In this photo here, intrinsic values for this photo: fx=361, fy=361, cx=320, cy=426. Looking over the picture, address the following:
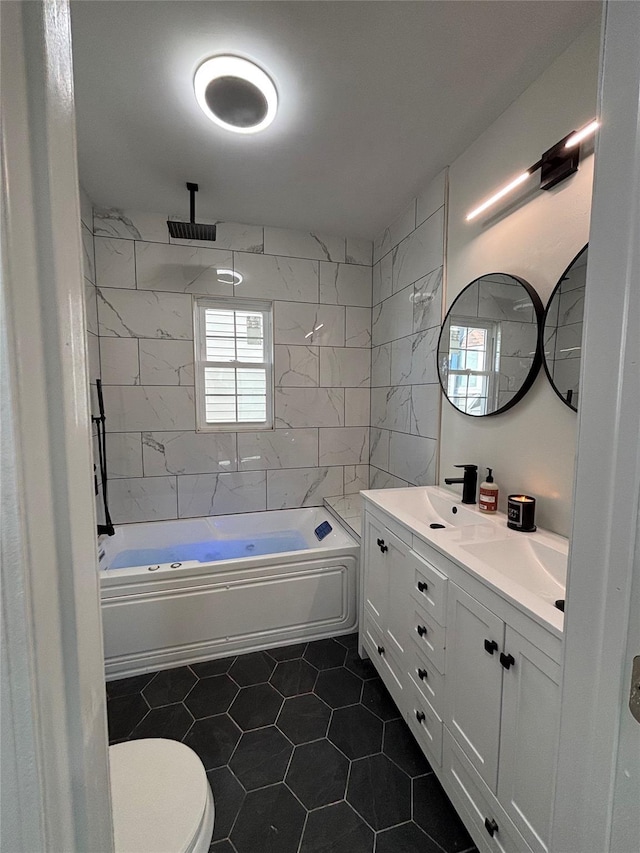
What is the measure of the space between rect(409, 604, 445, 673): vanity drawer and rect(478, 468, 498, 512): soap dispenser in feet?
1.90

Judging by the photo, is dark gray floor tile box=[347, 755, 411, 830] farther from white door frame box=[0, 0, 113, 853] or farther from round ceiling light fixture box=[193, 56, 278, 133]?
round ceiling light fixture box=[193, 56, 278, 133]

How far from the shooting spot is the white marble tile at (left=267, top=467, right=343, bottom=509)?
3209mm

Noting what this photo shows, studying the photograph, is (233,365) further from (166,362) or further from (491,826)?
(491,826)

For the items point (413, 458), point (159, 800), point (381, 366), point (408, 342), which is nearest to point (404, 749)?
point (159, 800)

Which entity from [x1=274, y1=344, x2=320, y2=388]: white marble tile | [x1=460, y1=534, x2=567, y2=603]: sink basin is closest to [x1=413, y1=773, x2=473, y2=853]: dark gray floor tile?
[x1=460, y1=534, x2=567, y2=603]: sink basin

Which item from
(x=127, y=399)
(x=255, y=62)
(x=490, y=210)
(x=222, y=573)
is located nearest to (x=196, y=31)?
(x=255, y=62)

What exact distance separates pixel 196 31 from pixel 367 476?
299 cm

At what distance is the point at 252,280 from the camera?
3.00 m

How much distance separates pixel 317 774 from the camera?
1471 mm

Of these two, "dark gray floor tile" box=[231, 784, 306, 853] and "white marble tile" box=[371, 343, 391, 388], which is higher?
"white marble tile" box=[371, 343, 391, 388]

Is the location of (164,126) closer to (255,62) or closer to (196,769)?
(255,62)

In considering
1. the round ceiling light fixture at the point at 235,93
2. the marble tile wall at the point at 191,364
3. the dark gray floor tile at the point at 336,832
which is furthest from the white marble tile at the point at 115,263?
the dark gray floor tile at the point at 336,832

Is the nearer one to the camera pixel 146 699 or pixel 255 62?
pixel 255 62

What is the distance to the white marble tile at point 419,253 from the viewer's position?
88.6 inches
